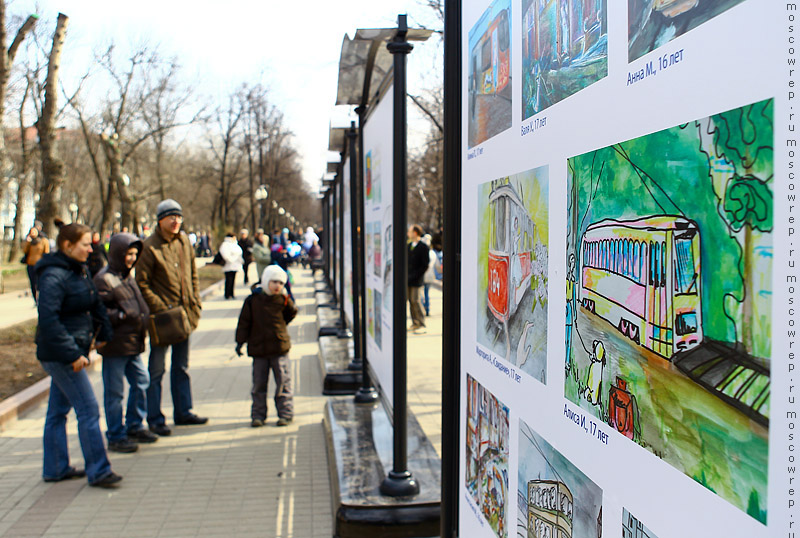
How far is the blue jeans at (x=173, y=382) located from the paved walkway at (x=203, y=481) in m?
0.25

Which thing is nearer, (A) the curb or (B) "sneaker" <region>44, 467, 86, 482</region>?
(B) "sneaker" <region>44, 467, 86, 482</region>

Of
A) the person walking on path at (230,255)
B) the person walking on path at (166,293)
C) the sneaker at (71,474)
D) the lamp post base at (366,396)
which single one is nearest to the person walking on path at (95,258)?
the person walking on path at (230,255)

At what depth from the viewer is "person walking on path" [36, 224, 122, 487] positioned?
5.03 metres

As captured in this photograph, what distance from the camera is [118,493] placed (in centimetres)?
542

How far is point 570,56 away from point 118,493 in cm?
506

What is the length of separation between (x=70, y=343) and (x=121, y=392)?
1.22 meters

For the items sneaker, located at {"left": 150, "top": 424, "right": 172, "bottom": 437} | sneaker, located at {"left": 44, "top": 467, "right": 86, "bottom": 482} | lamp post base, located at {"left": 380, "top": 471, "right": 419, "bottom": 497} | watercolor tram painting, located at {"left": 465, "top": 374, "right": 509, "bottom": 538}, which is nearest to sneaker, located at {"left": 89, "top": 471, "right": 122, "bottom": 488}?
sneaker, located at {"left": 44, "top": 467, "right": 86, "bottom": 482}

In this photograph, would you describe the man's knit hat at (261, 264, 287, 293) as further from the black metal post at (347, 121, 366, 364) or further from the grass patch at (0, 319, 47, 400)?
the grass patch at (0, 319, 47, 400)

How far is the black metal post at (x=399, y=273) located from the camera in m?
4.17

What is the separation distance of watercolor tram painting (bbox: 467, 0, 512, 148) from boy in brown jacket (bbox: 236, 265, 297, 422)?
4.82 meters

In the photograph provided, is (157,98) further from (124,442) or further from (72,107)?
(124,442)

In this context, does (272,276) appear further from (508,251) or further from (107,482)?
(508,251)

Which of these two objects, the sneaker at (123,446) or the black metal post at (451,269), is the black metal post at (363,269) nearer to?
the sneaker at (123,446)

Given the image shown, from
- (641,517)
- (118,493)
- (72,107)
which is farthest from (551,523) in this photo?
(72,107)
